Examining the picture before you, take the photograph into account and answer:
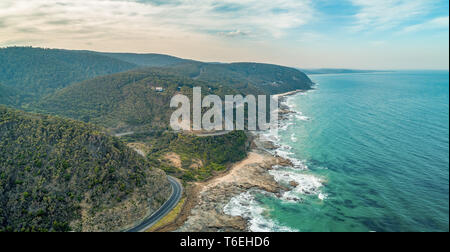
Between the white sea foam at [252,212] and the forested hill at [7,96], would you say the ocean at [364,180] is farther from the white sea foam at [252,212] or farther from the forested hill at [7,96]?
the forested hill at [7,96]

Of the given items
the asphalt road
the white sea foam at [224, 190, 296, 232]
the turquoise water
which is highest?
the turquoise water

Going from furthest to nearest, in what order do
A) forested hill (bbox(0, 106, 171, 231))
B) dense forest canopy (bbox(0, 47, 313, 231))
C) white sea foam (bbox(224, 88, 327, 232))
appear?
white sea foam (bbox(224, 88, 327, 232)), dense forest canopy (bbox(0, 47, 313, 231)), forested hill (bbox(0, 106, 171, 231))

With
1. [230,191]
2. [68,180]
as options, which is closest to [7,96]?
[68,180]

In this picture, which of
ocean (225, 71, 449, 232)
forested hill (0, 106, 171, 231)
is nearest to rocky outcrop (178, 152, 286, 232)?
ocean (225, 71, 449, 232)

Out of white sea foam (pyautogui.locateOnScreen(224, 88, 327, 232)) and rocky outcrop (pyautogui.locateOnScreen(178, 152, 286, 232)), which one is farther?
white sea foam (pyautogui.locateOnScreen(224, 88, 327, 232))

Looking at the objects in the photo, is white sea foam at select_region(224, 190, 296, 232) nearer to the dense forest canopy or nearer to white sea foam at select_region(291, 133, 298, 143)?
the dense forest canopy

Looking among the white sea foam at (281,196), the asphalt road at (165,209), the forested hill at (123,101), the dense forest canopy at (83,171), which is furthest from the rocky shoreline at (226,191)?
the forested hill at (123,101)
